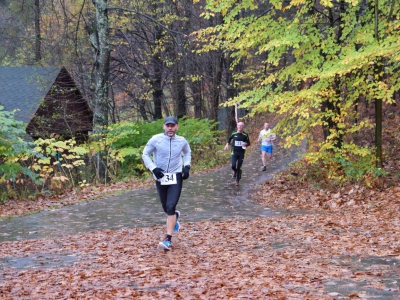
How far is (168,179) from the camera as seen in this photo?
26.8ft

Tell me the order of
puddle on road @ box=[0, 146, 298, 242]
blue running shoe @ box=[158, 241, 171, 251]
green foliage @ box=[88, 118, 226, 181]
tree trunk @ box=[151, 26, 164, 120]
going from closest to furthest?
1. blue running shoe @ box=[158, 241, 171, 251]
2. puddle on road @ box=[0, 146, 298, 242]
3. green foliage @ box=[88, 118, 226, 181]
4. tree trunk @ box=[151, 26, 164, 120]

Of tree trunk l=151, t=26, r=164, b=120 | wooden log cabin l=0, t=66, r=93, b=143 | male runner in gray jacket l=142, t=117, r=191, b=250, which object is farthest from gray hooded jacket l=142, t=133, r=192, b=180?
tree trunk l=151, t=26, r=164, b=120

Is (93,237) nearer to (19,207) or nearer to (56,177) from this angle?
(19,207)

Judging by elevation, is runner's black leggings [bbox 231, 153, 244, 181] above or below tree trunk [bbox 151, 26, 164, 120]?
below

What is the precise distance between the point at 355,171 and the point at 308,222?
3895 millimetres

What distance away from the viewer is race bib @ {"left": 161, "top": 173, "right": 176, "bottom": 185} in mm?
8164

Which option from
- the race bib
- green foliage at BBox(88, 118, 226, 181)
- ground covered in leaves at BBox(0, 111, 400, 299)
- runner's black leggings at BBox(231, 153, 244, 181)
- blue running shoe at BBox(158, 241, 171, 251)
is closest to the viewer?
ground covered in leaves at BBox(0, 111, 400, 299)

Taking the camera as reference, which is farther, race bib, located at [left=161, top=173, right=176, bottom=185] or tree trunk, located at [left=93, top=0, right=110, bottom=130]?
tree trunk, located at [left=93, top=0, right=110, bottom=130]

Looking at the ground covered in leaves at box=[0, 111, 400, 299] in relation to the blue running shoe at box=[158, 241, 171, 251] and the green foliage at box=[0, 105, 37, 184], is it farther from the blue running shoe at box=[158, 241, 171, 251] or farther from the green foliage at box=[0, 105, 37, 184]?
the green foliage at box=[0, 105, 37, 184]

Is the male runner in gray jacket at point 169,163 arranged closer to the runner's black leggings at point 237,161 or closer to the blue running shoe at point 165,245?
the blue running shoe at point 165,245

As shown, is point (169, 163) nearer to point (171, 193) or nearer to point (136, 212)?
point (171, 193)

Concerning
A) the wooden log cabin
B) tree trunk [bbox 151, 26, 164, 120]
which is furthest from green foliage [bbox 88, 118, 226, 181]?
tree trunk [bbox 151, 26, 164, 120]

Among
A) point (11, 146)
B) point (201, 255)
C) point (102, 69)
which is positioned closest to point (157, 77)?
point (102, 69)

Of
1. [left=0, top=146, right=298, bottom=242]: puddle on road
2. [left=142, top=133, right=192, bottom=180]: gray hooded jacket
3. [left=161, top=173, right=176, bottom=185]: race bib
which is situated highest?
[left=142, top=133, right=192, bottom=180]: gray hooded jacket
